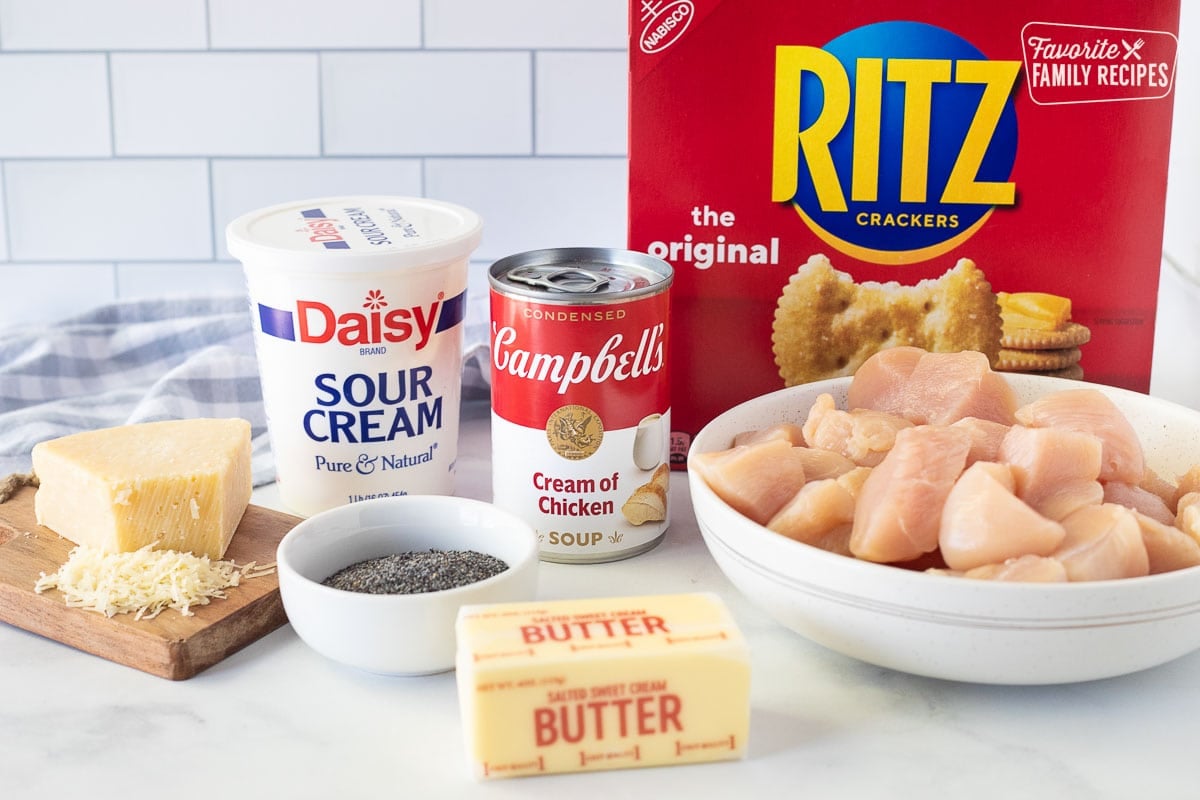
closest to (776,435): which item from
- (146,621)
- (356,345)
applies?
(356,345)

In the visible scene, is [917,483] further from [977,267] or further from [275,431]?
[275,431]

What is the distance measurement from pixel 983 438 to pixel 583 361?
0.34 metres

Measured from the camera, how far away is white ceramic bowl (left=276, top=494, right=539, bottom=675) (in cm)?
95

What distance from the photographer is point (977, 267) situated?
53.2 inches

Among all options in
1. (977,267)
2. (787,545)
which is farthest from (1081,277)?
(787,545)

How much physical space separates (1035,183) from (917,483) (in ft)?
1.69

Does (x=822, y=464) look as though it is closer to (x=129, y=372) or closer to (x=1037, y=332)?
(x=1037, y=332)

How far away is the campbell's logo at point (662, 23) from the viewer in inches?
50.9

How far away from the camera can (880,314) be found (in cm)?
137

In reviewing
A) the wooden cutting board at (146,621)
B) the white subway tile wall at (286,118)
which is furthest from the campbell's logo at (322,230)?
the white subway tile wall at (286,118)

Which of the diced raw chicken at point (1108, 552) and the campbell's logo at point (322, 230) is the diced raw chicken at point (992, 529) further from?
the campbell's logo at point (322, 230)

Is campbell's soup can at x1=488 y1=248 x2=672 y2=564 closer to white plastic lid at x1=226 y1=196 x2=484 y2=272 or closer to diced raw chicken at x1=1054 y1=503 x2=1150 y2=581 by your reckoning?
white plastic lid at x1=226 y1=196 x2=484 y2=272

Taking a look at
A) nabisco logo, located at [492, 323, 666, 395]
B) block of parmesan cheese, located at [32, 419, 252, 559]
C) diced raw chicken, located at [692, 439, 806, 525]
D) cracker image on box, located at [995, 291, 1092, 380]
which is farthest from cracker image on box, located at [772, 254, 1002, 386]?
block of parmesan cheese, located at [32, 419, 252, 559]

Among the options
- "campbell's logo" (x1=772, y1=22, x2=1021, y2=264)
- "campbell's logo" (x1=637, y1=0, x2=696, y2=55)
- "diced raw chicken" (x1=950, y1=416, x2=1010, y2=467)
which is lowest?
"diced raw chicken" (x1=950, y1=416, x2=1010, y2=467)
